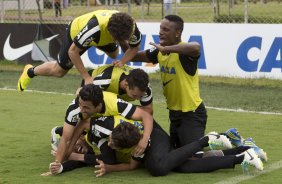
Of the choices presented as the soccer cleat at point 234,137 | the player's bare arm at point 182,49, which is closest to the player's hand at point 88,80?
the player's bare arm at point 182,49

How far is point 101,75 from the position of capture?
305 inches

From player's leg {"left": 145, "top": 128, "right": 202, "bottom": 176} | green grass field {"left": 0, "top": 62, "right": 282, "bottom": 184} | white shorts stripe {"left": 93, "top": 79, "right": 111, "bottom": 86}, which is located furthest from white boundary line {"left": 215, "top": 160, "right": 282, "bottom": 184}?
white shorts stripe {"left": 93, "top": 79, "right": 111, "bottom": 86}

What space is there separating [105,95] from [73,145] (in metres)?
0.66

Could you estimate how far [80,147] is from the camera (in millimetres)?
7918

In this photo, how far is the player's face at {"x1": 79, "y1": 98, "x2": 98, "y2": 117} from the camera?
7.02m

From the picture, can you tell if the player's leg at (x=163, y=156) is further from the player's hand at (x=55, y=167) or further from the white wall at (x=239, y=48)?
the white wall at (x=239, y=48)

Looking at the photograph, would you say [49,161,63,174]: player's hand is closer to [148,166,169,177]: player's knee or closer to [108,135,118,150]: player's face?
[108,135,118,150]: player's face

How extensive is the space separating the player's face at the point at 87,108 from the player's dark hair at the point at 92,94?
0.03m

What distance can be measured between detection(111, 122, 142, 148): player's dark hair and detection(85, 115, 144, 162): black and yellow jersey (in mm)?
201

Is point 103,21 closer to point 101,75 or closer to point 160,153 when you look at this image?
point 101,75

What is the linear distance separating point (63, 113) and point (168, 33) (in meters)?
3.71

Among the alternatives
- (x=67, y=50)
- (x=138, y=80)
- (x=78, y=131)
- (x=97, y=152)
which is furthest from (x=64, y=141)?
(x=67, y=50)

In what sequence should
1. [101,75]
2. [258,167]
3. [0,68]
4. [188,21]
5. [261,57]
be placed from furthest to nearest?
[0,68] < [188,21] < [261,57] < [101,75] < [258,167]

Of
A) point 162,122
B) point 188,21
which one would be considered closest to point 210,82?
point 188,21
